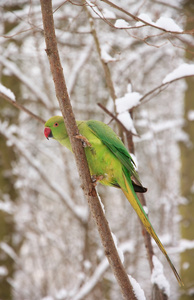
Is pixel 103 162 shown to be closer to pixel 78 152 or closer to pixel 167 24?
pixel 78 152

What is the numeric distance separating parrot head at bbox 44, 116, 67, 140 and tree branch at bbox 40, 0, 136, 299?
728mm

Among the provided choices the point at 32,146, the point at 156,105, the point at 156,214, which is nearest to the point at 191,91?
the point at 156,105

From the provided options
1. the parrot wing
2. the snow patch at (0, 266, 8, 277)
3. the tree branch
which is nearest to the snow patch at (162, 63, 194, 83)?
the parrot wing


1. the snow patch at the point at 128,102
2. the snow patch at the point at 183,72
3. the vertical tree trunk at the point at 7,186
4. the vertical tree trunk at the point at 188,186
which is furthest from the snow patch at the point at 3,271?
the snow patch at the point at 183,72

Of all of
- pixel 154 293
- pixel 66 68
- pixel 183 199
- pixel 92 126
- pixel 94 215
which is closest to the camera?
pixel 94 215

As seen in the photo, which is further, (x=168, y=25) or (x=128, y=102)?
(x=128, y=102)

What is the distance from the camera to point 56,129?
7.54 ft

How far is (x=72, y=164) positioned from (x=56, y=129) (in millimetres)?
2898

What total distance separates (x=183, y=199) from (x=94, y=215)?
2993 millimetres

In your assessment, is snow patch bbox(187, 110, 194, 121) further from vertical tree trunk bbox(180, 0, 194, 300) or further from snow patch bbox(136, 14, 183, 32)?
snow patch bbox(136, 14, 183, 32)

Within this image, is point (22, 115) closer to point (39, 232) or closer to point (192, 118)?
point (39, 232)

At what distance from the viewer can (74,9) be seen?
4.49 m

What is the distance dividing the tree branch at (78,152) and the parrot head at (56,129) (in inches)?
28.7

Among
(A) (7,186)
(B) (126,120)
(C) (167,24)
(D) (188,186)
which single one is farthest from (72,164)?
(C) (167,24)
